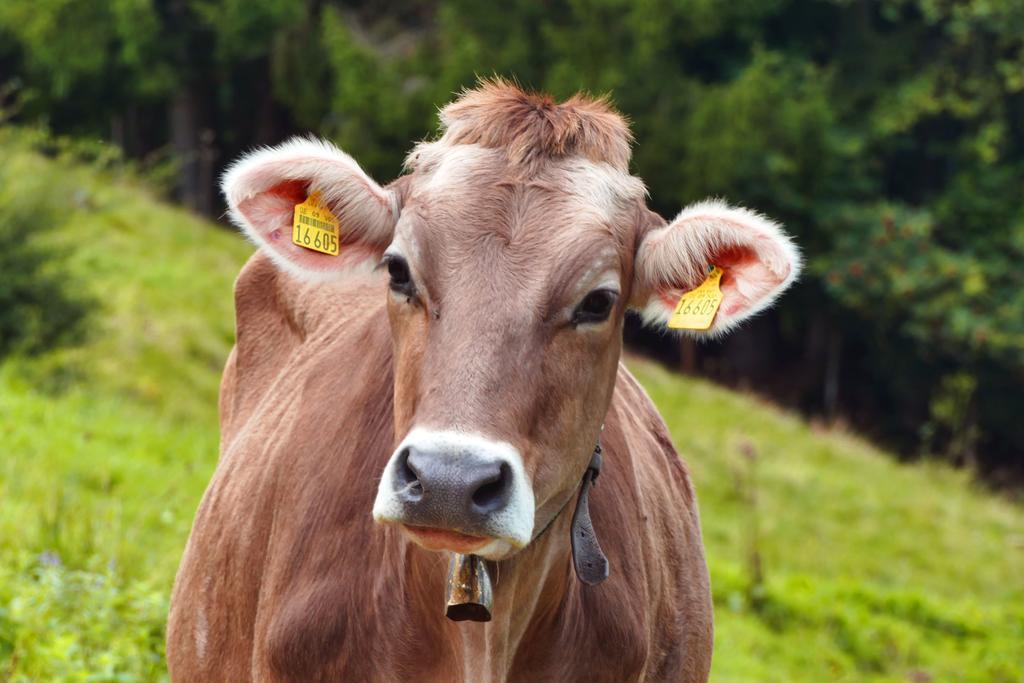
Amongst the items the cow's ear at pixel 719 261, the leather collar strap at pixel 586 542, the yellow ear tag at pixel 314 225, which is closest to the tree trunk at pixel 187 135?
the yellow ear tag at pixel 314 225

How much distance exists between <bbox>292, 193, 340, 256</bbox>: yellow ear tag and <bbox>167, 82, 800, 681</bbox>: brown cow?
4 cm

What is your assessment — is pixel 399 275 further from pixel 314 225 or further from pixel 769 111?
pixel 769 111

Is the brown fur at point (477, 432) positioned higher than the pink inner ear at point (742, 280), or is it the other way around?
the pink inner ear at point (742, 280)

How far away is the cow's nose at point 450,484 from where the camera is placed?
108 inches

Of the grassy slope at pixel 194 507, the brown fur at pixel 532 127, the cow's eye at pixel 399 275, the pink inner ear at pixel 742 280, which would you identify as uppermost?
the brown fur at pixel 532 127

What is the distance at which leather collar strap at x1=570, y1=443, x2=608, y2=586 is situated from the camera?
11.1ft

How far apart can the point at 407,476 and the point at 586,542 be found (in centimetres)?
76

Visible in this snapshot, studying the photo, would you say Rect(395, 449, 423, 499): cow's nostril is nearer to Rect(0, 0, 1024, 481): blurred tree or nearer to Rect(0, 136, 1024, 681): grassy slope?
Rect(0, 136, 1024, 681): grassy slope

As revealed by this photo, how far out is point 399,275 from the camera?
331 centimetres

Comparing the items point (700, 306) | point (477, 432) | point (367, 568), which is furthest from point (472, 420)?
point (700, 306)

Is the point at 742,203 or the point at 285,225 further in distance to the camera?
Answer: the point at 742,203

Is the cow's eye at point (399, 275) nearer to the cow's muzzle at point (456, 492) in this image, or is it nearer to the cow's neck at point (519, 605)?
the cow's muzzle at point (456, 492)

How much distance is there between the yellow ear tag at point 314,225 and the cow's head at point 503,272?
1.6 inches

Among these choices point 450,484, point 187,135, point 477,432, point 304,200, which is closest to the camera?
point 450,484
